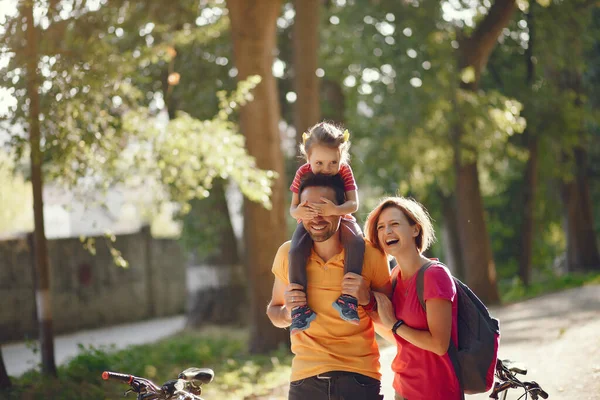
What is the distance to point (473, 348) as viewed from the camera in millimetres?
3986

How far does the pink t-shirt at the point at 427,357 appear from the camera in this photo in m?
3.97

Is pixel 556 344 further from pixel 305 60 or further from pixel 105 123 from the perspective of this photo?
pixel 305 60

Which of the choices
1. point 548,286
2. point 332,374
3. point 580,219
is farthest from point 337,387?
point 580,219

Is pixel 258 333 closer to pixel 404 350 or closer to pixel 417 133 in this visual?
pixel 417 133

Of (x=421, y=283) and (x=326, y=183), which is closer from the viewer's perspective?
(x=421, y=283)

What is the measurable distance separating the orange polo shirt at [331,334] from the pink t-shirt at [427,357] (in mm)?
165

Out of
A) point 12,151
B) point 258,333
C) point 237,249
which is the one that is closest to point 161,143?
point 12,151

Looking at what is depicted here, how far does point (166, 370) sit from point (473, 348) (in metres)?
9.43

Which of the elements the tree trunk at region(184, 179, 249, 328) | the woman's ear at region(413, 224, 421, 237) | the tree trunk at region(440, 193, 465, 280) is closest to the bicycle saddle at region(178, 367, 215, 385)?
the woman's ear at region(413, 224, 421, 237)

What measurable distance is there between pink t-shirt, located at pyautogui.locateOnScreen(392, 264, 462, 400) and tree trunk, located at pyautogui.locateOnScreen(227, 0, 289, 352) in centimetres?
929

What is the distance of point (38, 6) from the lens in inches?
347

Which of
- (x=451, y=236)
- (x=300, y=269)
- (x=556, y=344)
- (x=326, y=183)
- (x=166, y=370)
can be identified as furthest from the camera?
(x=451, y=236)

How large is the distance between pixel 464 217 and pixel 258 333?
7.40 m

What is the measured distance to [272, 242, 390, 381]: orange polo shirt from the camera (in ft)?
13.2
